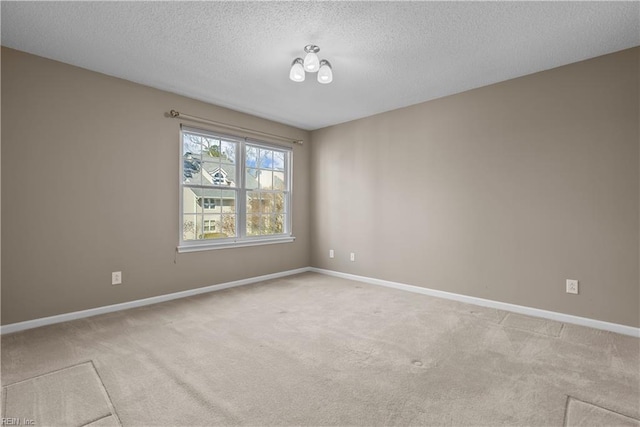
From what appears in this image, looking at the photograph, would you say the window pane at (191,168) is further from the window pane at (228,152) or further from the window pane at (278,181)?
the window pane at (278,181)

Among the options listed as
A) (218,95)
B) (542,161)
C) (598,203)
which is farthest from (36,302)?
(598,203)

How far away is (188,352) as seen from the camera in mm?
2305

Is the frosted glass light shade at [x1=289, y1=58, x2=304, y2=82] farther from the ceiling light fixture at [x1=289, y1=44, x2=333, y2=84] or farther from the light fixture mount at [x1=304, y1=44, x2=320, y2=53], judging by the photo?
the light fixture mount at [x1=304, y1=44, x2=320, y2=53]

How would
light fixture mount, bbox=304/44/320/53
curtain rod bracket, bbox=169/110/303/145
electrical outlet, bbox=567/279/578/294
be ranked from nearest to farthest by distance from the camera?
light fixture mount, bbox=304/44/320/53, electrical outlet, bbox=567/279/578/294, curtain rod bracket, bbox=169/110/303/145

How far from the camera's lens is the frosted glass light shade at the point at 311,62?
2469 millimetres

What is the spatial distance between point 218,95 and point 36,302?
273 cm

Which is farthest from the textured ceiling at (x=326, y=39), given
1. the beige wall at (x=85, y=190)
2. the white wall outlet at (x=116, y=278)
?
the white wall outlet at (x=116, y=278)

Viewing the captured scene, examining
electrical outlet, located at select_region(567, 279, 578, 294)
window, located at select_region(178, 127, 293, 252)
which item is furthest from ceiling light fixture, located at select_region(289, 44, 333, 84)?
electrical outlet, located at select_region(567, 279, 578, 294)

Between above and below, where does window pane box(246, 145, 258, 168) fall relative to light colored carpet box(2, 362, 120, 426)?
above

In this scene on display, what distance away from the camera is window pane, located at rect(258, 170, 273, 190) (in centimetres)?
468

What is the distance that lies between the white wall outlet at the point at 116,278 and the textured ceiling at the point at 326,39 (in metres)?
2.03

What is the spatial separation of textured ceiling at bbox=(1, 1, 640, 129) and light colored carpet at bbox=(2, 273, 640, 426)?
2.42 m

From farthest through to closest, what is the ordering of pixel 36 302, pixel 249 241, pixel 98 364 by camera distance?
1. pixel 249 241
2. pixel 36 302
3. pixel 98 364

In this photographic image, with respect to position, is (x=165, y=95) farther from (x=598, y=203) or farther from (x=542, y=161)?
(x=598, y=203)
